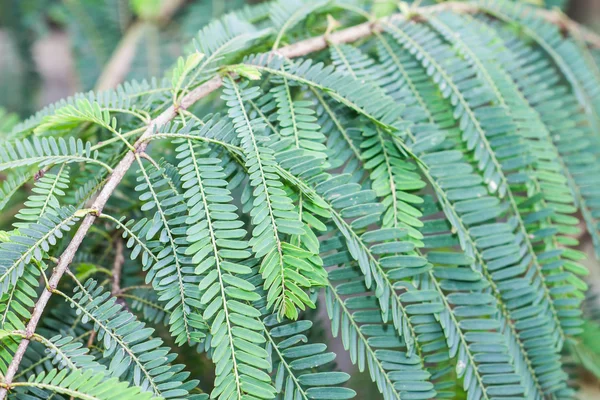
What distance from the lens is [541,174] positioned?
3.00 ft

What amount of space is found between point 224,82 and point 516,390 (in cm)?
65

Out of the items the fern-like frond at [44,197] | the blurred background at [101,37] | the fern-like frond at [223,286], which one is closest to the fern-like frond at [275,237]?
the fern-like frond at [223,286]

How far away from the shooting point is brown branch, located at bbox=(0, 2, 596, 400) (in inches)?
24.5

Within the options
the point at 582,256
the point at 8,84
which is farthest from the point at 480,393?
the point at 8,84

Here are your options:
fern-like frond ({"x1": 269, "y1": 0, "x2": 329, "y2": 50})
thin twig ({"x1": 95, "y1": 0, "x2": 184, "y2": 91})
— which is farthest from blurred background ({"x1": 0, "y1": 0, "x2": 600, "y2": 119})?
fern-like frond ({"x1": 269, "y1": 0, "x2": 329, "y2": 50})

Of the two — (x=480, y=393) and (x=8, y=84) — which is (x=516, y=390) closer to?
(x=480, y=393)

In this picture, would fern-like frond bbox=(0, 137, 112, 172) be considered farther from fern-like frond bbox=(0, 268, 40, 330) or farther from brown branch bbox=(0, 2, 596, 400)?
fern-like frond bbox=(0, 268, 40, 330)

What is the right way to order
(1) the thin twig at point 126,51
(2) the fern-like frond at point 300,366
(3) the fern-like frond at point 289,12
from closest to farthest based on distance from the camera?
(2) the fern-like frond at point 300,366 → (3) the fern-like frond at point 289,12 → (1) the thin twig at point 126,51

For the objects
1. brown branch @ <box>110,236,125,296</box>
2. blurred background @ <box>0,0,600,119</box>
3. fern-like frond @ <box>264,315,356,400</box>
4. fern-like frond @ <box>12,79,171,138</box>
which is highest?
blurred background @ <box>0,0,600,119</box>

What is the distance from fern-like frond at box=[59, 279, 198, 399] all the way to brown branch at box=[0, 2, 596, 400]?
0.12 ft

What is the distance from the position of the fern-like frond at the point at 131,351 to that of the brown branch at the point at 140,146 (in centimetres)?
4

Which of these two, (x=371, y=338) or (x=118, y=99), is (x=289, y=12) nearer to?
(x=118, y=99)

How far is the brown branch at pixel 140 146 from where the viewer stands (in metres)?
0.62

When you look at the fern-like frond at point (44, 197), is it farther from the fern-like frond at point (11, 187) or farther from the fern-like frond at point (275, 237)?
the fern-like frond at point (275, 237)
